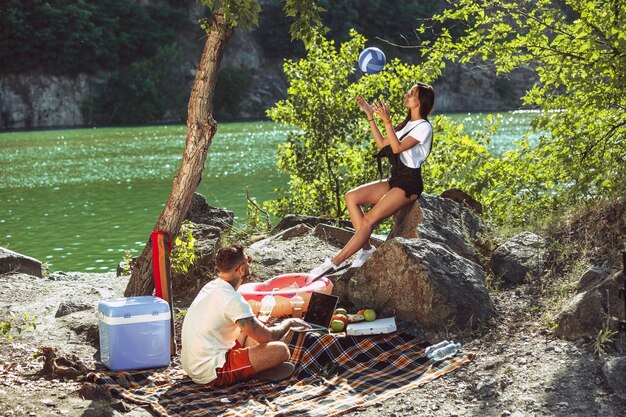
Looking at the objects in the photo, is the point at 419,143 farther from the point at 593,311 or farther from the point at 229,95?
the point at 229,95

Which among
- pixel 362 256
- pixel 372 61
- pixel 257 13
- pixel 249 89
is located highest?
pixel 249 89

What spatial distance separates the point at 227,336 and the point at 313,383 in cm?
75

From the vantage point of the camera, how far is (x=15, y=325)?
848cm

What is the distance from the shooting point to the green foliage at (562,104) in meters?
10.1

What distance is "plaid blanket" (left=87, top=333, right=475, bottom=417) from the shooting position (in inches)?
255

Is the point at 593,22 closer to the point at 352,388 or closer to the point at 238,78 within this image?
the point at 352,388

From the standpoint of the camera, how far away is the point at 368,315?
796 cm

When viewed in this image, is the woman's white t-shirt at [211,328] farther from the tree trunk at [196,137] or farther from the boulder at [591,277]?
the boulder at [591,277]

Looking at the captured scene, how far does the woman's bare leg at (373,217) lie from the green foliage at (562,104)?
2255 millimetres

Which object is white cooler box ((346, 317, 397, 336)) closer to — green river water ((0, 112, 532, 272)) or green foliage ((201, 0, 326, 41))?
green foliage ((201, 0, 326, 41))

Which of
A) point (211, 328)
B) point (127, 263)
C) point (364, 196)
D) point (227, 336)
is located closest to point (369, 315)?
point (227, 336)

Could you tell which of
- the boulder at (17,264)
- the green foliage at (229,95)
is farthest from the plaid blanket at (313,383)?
the green foliage at (229,95)

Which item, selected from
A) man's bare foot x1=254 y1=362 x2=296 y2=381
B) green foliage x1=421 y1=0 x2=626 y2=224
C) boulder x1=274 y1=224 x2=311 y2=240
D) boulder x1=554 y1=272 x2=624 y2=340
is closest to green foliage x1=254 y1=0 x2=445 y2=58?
green foliage x1=421 y1=0 x2=626 y2=224

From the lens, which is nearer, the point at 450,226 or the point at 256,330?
the point at 256,330
